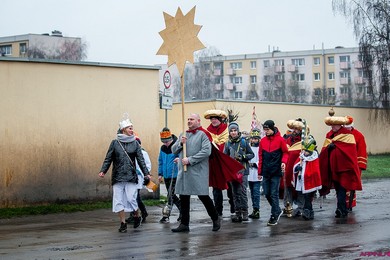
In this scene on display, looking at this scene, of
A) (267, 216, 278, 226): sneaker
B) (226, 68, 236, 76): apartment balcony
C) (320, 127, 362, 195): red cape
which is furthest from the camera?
(226, 68, 236, 76): apartment balcony

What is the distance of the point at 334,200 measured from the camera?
813 inches

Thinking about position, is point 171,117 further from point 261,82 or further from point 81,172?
point 261,82

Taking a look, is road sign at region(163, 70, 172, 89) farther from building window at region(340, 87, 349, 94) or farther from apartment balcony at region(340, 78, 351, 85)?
apartment balcony at region(340, 78, 351, 85)

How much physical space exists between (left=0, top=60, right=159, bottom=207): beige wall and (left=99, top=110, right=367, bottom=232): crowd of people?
3.18 metres

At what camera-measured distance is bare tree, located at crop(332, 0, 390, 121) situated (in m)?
46.2

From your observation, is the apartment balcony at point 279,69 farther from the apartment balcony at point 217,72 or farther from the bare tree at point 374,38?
the bare tree at point 374,38

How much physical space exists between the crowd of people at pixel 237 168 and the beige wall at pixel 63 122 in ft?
10.4

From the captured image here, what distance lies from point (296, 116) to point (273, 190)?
2681 cm

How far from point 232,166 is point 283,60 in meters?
100

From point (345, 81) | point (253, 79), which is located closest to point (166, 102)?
point (345, 81)

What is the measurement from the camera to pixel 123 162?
14.0 m

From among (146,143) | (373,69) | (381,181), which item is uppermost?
(373,69)

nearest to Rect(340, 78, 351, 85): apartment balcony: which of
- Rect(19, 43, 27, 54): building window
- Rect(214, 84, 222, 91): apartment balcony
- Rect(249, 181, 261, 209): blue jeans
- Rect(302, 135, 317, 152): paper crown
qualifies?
Rect(214, 84, 222, 91): apartment balcony

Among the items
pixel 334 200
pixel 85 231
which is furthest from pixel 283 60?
pixel 85 231
